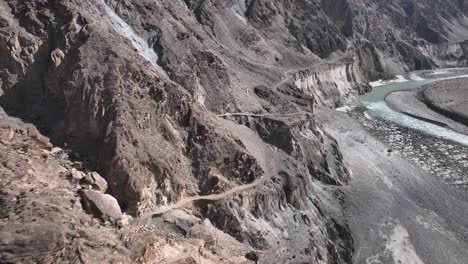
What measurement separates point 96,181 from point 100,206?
290cm

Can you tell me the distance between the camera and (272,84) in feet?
204

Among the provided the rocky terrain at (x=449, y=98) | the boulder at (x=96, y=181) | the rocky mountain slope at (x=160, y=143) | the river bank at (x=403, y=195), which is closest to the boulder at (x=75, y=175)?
the boulder at (x=96, y=181)

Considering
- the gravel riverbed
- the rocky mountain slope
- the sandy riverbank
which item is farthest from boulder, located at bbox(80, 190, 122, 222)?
the sandy riverbank

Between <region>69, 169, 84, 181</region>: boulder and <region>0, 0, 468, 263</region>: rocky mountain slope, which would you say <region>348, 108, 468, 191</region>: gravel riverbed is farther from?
<region>69, 169, 84, 181</region>: boulder

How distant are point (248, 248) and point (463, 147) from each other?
143 feet

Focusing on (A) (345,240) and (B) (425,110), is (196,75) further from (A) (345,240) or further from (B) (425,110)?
(B) (425,110)

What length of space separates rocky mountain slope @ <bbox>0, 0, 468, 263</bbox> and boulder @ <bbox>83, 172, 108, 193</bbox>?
0.62 ft

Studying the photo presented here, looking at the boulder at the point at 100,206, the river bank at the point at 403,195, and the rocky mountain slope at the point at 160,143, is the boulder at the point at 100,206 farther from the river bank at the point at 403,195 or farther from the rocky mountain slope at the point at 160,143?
the river bank at the point at 403,195

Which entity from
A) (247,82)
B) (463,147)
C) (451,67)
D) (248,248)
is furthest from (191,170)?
(451,67)

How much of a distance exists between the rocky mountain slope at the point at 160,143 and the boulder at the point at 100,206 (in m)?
0.11

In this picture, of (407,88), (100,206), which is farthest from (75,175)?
(407,88)

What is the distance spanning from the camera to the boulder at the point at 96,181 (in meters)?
27.6

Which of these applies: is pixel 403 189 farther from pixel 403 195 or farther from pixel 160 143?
pixel 160 143

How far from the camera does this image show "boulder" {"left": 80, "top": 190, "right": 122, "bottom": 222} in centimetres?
2497
